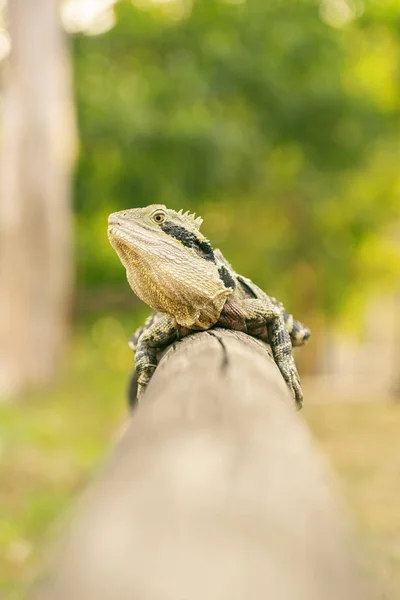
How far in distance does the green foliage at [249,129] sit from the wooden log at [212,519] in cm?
1283

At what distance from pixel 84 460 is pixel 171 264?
24.8ft

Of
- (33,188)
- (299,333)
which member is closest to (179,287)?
(299,333)

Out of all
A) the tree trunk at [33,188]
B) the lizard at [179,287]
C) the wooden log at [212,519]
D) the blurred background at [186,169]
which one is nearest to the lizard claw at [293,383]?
the lizard at [179,287]

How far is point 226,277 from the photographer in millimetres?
2748

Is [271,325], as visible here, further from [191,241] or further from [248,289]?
[191,241]

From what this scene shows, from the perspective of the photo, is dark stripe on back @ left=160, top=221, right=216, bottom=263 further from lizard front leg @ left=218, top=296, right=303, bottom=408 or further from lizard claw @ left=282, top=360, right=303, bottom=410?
lizard claw @ left=282, top=360, right=303, bottom=410

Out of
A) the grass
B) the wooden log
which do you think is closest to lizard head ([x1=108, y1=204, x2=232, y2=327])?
the wooden log

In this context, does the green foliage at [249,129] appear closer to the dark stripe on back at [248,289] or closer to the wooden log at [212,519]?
the dark stripe on back at [248,289]

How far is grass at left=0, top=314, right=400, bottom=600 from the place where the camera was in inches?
277

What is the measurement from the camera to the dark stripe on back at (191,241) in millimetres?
2686

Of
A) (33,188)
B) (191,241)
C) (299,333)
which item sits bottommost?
(33,188)

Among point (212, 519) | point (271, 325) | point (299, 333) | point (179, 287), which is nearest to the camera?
point (212, 519)

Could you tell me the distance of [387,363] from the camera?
27938 millimetres

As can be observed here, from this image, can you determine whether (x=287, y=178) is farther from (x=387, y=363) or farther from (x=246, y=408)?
(x=246, y=408)
